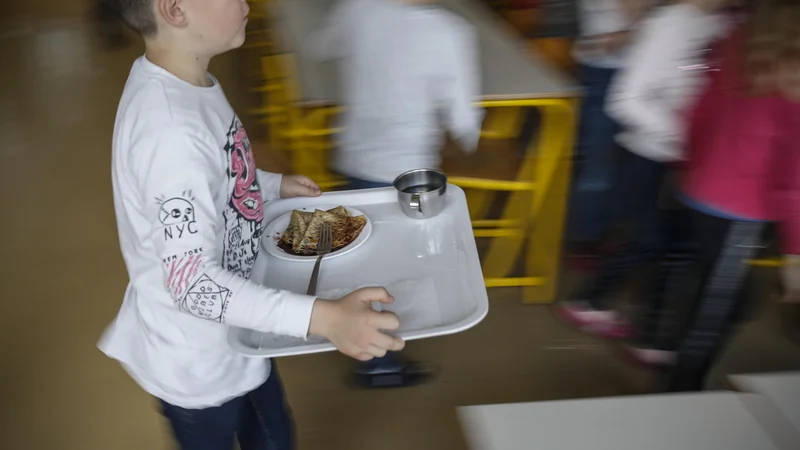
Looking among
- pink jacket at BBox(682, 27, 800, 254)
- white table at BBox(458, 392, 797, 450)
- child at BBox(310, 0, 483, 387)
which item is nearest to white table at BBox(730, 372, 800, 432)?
white table at BBox(458, 392, 797, 450)

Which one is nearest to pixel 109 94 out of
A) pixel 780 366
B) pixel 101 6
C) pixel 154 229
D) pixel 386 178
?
pixel 386 178

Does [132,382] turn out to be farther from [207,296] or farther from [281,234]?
[207,296]

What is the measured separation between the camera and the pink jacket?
1092 mm

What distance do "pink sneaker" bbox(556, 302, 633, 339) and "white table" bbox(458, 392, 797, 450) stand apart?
1047 millimetres

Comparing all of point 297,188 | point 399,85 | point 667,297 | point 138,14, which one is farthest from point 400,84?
point 667,297

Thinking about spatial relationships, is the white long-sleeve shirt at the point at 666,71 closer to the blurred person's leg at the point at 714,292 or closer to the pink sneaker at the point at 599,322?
the blurred person's leg at the point at 714,292

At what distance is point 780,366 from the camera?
5.54ft

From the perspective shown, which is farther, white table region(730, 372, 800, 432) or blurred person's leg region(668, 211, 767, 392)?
blurred person's leg region(668, 211, 767, 392)

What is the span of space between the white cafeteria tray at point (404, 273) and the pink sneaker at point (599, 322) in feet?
3.03

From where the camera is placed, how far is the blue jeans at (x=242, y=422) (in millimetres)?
1000

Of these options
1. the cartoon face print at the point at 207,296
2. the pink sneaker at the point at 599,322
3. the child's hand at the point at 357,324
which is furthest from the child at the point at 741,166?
the cartoon face print at the point at 207,296

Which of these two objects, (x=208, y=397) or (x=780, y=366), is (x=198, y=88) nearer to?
(x=208, y=397)

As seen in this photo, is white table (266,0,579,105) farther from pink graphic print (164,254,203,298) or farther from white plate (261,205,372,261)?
pink graphic print (164,254,203,298)

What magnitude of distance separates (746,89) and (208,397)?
99 cm
